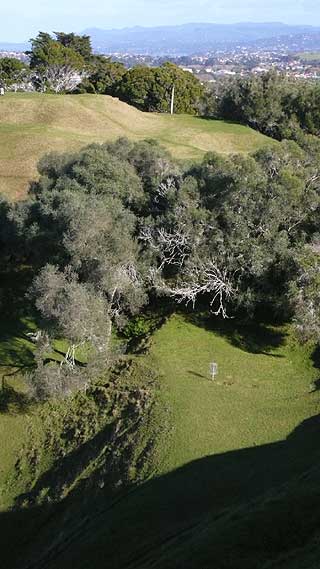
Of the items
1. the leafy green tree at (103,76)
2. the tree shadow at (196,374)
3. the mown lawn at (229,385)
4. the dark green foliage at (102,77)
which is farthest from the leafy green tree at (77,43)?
the tree shadow at (196,374)

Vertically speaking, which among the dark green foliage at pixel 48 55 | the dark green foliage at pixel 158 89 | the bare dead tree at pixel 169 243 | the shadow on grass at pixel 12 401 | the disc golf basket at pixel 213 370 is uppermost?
the dark green foliage at pixel 48 55

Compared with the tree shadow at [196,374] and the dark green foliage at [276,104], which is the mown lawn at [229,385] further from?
the dark green foliage at [276,104]

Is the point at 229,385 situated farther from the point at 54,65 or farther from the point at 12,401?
the point at 54,65

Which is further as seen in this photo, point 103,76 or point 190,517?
point 103,76

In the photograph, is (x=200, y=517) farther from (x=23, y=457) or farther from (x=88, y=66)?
(x=88, y=66)

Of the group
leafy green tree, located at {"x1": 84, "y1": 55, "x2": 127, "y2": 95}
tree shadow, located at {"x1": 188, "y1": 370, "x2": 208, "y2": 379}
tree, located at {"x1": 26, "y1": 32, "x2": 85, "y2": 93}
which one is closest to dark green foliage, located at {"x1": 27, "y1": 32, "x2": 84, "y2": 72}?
tree, located at {"x1": 26, "y1": 32, "x2": 85, "y2": 93}

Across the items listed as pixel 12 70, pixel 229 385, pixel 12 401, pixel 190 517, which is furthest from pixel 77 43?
pixel 190 517

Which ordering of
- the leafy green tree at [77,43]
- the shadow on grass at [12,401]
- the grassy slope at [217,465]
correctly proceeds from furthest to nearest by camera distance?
the leafy green tree at [77,43], the shadow on grass at [12,401], the grassy slope at [217,465]

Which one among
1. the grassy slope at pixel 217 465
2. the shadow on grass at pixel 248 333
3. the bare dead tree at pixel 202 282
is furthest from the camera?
the bare dead tree at pixel 202 282
